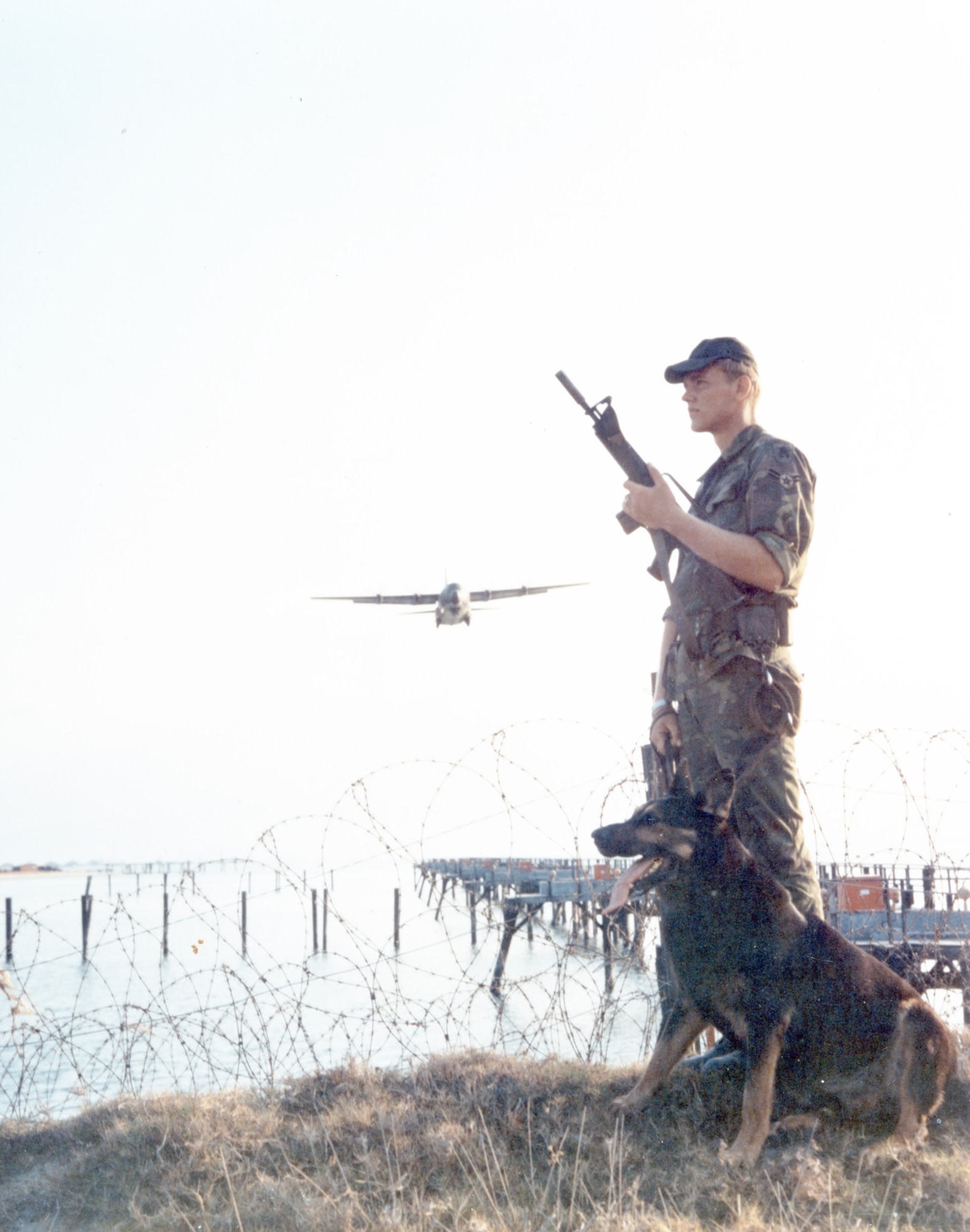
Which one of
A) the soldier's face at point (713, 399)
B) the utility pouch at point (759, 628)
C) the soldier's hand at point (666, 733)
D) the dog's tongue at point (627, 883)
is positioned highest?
the soldier's face at point (713, 399)

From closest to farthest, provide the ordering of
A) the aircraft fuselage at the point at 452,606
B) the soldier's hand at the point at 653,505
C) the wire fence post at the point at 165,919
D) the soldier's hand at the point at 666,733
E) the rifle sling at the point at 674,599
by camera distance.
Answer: the soldier's hand at the point at 653,505 → the rifle sling at the point at 674,599 → the soldier's hand at the point at 666,733 → the wire fence post at the point at 165,919 → the aircraft fuselage at the point at 452,606

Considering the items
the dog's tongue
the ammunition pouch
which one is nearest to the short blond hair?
the ammunition pouch

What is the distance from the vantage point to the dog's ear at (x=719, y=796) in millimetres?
2934

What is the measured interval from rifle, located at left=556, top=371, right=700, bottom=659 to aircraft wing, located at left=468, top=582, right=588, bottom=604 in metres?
43.0

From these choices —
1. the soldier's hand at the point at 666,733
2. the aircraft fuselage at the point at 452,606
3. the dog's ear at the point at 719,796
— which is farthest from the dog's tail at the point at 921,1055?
the aircraft fuselage at the point at 452,606

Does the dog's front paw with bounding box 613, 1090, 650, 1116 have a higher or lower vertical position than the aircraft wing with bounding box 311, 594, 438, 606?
lower

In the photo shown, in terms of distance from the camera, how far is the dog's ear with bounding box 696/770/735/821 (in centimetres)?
293

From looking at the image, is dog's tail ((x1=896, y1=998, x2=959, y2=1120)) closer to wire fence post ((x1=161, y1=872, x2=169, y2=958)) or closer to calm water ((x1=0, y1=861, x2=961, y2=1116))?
calm water ((x1=0, y1=861, x2=961, y2=1116))

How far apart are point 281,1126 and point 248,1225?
0.84 m

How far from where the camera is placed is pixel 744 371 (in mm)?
3436

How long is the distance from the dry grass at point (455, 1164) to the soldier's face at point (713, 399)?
7.74 ft

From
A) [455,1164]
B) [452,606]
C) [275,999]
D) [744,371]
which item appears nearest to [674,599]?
[744,371]

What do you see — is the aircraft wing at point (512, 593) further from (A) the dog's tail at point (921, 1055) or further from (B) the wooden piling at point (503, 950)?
(A) the dog's tail at point (921, 1055)

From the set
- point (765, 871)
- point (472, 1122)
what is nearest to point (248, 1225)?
point (472, 1122)
